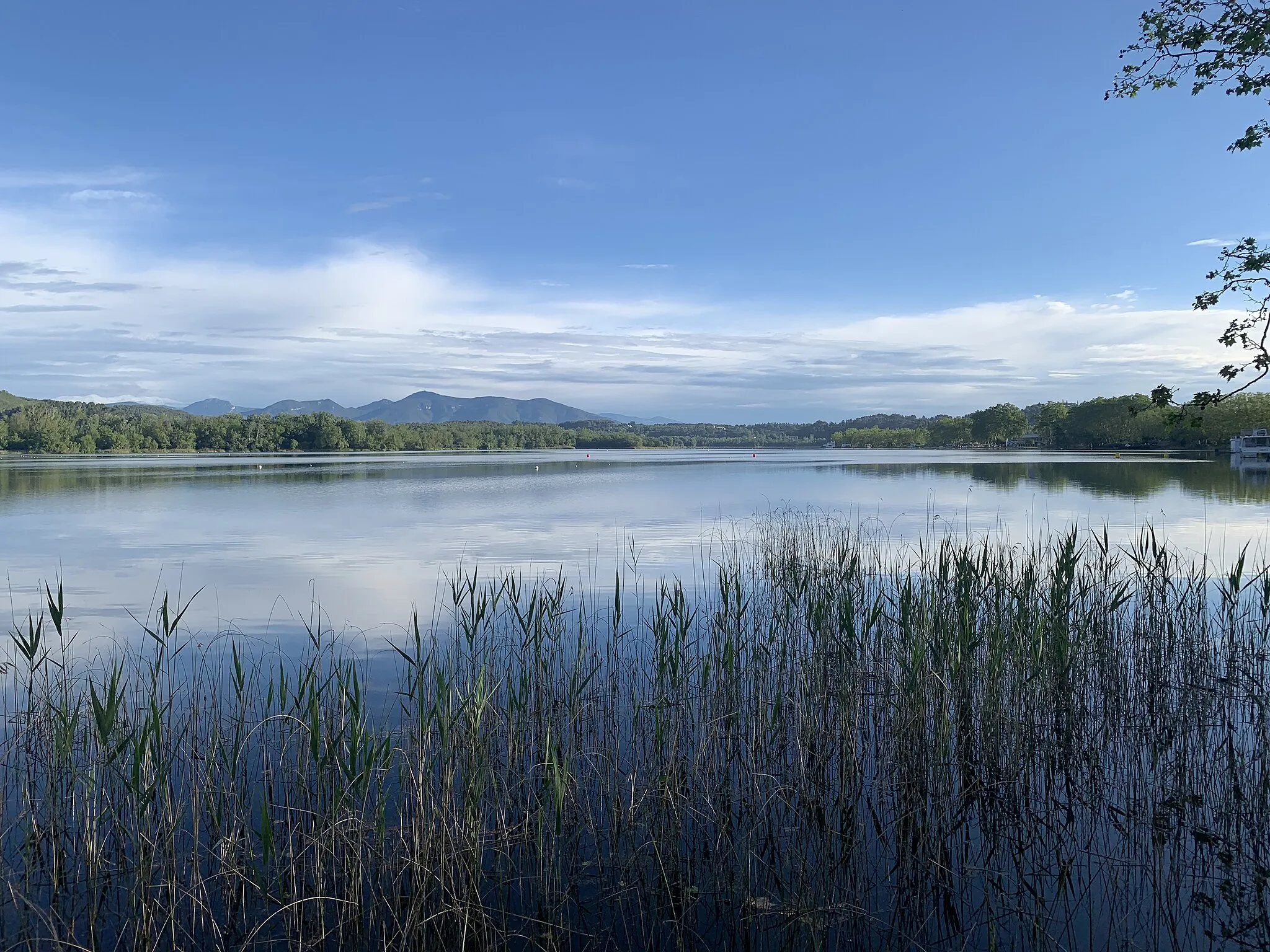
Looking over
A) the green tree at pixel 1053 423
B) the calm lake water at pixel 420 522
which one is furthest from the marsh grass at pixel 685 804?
the green tree at pixel 1053 423

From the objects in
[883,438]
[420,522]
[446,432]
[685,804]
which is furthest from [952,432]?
[685,804]

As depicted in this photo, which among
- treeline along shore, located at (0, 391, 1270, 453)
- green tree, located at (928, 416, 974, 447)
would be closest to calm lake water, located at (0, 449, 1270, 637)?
treeline along shore, located at (0, 391, 1270, 453)

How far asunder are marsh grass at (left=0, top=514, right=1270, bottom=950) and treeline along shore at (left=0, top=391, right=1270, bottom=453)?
211 ft

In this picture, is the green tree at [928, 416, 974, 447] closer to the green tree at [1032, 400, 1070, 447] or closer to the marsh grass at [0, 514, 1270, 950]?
the green tree at [1032, 400, 1070, 447]

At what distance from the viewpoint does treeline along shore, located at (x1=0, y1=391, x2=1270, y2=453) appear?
91125 mm

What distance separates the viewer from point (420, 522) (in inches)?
810

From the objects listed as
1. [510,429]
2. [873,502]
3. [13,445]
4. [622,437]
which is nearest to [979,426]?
[622,437]

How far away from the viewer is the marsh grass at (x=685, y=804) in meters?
3.65

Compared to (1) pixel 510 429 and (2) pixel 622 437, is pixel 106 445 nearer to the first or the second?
(1) pixel 510 429

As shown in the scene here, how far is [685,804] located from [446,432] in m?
143

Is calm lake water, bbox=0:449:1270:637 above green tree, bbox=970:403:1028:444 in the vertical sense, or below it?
below

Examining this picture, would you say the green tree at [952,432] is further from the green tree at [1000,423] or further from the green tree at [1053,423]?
the green tree at [1053,423]

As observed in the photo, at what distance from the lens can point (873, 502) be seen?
80.9ft

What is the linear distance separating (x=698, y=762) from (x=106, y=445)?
365 feet
